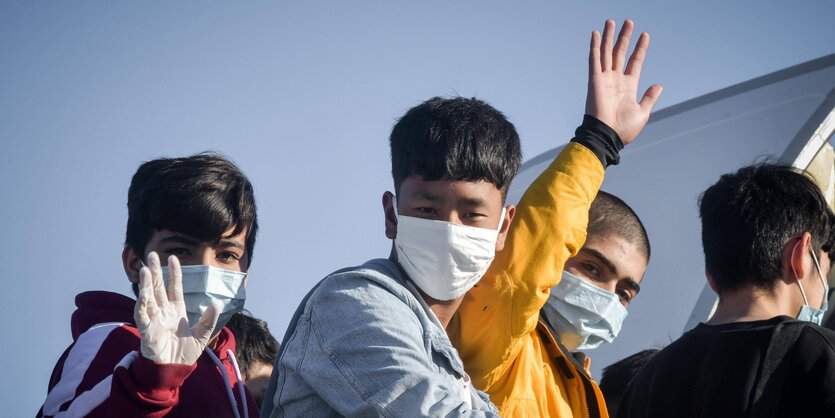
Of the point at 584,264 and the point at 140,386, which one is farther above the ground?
the point at 584,264

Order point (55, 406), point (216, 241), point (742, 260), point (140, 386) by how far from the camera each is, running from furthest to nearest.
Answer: point (216, 241)
point (742, 260)
point (55, 406)
point (140, 386)

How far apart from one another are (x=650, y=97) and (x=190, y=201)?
6.28 feet

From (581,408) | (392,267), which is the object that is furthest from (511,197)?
(392,267)

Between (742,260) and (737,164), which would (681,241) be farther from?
(742,260)

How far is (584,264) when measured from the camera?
185 inches

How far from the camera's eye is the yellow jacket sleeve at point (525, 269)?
3.47 meters

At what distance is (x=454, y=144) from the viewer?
11.2 feet

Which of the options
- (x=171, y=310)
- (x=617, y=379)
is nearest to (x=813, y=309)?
(x=617, y=379)

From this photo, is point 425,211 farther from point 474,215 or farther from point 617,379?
point 617,379

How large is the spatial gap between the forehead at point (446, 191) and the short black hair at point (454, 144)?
2cm

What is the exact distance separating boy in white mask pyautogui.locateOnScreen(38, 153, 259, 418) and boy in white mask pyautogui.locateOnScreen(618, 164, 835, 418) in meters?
1.56

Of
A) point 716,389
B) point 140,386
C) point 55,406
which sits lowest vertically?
point 55,406

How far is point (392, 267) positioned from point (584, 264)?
1703mm

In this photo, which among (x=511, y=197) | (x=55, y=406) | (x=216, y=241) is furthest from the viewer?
(x=511, y=197)
